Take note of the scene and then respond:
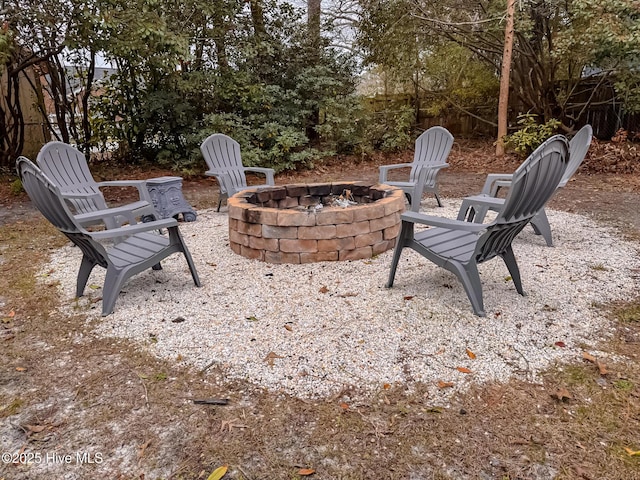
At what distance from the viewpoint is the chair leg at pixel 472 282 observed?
85.4 inches

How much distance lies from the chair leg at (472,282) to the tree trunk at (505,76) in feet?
19.2

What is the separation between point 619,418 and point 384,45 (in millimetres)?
8109

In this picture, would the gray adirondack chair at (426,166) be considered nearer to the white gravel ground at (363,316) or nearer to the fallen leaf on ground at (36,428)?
the white gravel ground at (363,316)

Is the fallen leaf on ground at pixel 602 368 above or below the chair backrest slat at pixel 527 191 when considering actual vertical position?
below

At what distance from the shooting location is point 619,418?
1.47m

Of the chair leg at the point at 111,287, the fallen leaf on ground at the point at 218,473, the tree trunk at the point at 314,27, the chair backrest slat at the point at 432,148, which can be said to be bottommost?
the fallen leaf on ground at the point at 218,473

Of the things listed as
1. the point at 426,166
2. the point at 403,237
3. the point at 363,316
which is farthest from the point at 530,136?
the point at 363,316

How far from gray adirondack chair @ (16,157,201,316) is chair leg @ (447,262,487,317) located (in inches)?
62.2

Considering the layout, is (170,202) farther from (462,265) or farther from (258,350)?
(462,265)

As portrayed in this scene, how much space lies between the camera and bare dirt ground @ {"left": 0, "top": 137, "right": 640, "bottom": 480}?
4.30 feet

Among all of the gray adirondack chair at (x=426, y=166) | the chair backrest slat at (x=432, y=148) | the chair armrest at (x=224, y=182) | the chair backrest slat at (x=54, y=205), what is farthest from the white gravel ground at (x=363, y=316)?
the chair backrest slat at (x=432, y=148)

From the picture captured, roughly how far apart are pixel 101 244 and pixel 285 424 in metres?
1.55

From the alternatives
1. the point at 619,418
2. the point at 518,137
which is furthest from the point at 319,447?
the point at 518,137

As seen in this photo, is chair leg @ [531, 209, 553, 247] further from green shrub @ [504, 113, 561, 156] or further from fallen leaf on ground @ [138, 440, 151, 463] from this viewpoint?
green shrub @ [504, 113, 561, 156]
